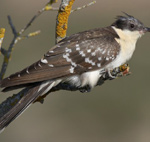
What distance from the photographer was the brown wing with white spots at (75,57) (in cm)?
480

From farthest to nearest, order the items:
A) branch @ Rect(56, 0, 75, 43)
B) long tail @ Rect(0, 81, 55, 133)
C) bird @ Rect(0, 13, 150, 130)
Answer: branch @ Rect(56, 0, 75, 43) → bird @ Rect(0, 13, 150, 130) → long tail @ Rect(0, 81, 55, 133)

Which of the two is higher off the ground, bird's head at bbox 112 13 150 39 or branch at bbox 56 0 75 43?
branch at bbox 56 0 75 43

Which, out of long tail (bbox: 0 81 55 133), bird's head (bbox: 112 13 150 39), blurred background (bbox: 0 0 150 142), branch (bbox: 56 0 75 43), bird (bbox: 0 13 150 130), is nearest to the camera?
long tail (bbox: 0 81 55 133)

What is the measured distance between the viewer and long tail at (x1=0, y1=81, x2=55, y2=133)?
443 centimetres

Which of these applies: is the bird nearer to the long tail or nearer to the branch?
the long tail

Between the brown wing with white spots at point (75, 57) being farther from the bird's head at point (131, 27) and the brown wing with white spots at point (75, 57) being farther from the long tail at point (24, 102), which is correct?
the bird's head at point (131, 27)

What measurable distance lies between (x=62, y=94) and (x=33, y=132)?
1437mm

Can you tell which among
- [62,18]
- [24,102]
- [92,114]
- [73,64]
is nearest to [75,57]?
[73,64]

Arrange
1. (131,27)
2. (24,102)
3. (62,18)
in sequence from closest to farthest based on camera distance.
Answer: (24,102), (62,18), (131,27)

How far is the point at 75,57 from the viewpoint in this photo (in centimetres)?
502

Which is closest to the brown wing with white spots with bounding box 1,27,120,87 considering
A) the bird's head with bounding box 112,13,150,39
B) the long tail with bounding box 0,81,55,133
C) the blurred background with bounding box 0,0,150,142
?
the long tail with bounding box 0,81,55,133

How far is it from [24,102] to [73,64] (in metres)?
0.81

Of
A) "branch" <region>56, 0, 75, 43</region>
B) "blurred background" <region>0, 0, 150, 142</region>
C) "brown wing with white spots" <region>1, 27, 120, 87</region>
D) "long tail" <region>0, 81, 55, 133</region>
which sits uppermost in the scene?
"branch" <region>56, 0, 75, 43</region>

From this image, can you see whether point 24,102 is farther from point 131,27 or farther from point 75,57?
point 131,27
